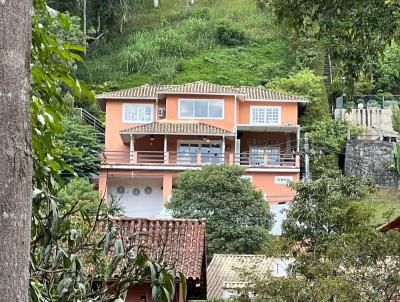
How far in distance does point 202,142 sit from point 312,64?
48.8ft

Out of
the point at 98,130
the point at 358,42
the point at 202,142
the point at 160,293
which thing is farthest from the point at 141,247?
the point at 98,130

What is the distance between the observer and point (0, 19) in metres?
2.64

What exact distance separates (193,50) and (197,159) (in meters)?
19.9

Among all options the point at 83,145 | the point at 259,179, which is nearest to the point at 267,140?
the point at 259,179

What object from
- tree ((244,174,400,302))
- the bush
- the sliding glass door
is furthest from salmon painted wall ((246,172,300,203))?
the bush

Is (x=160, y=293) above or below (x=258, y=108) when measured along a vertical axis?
below

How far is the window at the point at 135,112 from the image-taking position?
43562 mm

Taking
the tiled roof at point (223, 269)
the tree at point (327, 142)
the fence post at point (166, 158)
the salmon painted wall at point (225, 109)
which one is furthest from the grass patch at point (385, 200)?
the tiled roof at point (223, 269)

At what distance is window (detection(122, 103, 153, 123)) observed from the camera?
1715 inches

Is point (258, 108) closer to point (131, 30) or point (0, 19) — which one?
point (131, 30)

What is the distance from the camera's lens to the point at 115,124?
4362cm

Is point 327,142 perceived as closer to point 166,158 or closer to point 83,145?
point 166,158

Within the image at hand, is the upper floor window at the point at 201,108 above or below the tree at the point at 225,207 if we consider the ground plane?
above

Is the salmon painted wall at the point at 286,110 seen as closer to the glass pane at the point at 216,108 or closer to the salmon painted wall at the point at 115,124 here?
the glass pane at the point at 216,108
